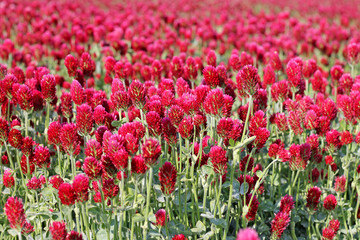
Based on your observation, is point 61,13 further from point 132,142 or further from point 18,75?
point 132,142

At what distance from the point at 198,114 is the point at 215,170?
0.40 m

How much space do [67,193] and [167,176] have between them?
522 millimetres

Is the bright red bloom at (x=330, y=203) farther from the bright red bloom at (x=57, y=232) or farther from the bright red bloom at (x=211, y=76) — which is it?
the bright red bloom at (x=57, y=232)

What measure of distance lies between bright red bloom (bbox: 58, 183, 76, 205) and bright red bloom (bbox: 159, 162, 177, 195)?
47 cm

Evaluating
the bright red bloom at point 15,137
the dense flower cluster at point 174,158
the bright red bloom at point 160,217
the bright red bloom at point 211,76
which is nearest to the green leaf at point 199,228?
the dense flower cluster at point 174,158

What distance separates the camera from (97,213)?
241cm

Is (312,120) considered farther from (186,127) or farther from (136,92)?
(136,92)

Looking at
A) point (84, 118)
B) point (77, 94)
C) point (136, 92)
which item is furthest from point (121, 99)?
point (77, 94)

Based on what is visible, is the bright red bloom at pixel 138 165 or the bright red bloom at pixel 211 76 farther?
the bright red bloom at pixel 211 76

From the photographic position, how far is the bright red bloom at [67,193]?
2061 mm

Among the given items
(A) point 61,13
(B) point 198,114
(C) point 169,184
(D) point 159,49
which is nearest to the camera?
(C) point 169,184

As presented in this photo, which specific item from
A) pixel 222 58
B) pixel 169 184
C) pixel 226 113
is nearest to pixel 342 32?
pixel 222 58

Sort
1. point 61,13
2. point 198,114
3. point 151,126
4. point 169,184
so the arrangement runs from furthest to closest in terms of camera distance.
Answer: point 61,13, point 198,114, point 151,126, point 169,184

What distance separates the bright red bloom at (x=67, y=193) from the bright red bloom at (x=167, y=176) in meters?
0.47
